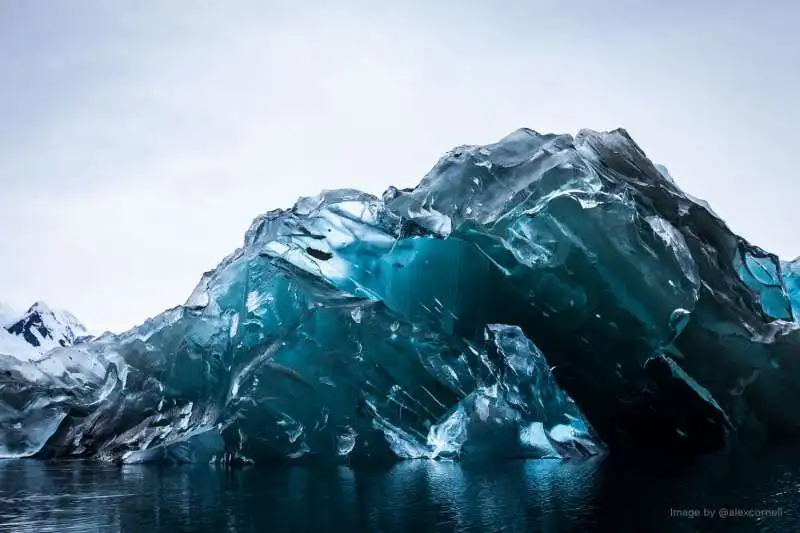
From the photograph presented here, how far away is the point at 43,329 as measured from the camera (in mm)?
96250

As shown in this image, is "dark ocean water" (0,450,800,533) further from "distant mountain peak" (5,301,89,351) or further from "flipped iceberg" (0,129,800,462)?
"distant mountain peak" (5,301,89,351)

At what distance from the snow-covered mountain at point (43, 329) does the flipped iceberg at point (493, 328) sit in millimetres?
75472

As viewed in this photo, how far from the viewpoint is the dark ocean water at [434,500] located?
7273mm

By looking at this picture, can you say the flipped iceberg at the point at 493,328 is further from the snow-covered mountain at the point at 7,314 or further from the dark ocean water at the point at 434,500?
the snow-covered mountain at the point at 7,314

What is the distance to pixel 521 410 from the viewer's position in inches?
752

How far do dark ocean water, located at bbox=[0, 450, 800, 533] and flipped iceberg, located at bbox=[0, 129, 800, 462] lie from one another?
11.1 feet

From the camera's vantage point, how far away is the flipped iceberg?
18.1 m

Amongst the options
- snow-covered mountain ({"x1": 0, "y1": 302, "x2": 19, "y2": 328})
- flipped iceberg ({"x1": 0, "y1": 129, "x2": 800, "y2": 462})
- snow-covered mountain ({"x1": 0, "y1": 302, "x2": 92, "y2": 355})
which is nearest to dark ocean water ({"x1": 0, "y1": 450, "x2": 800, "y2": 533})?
flipped iceberg ({"x1": 0, "y1": 129, "x2": 800, "y2": 462})

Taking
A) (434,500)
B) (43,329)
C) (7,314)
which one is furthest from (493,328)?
(7,314)

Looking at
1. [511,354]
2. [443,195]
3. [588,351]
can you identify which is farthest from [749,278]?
[443,195]

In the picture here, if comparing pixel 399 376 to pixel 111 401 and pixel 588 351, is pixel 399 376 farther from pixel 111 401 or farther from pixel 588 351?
pixel 111 401

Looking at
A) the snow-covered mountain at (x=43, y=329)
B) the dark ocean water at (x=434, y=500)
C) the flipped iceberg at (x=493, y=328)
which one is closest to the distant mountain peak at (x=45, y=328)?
the snow-covered mountain at (x=43, y=329)

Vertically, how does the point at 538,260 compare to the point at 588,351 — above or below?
above

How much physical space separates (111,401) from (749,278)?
23553 millimetres
